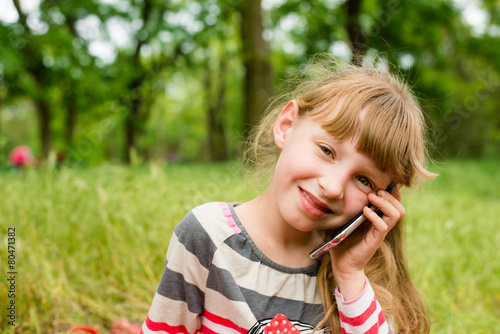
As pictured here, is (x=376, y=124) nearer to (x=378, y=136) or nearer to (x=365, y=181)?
(x=378, y=136)

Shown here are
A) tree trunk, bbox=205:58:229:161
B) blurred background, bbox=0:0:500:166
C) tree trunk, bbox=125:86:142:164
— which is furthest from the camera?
tree trunk, bbox=205:58:229:161

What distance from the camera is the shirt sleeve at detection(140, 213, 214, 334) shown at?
1.39 meters

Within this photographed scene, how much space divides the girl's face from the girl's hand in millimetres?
65

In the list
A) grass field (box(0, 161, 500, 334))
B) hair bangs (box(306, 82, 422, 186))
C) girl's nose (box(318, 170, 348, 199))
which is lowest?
grass field (box(0, 161, 500, 334))

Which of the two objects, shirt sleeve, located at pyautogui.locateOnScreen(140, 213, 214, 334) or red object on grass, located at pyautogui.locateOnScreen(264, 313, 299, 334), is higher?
shirt sleeve, located at pyautogui.locateOnScreen(140, 213, 214, 334)

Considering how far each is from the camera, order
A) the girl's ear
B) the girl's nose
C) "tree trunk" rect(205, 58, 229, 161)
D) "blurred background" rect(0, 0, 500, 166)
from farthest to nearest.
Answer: "tree trunk" rect(205, 58, 229, 161)
"blurred background" rect(0, 0, 500, 166)
the girl's ear
the girl's nose

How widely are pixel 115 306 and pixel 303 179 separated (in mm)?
1532

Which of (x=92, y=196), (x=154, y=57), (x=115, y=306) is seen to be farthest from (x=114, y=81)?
(x=115, y=306)

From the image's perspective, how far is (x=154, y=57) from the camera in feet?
53.6

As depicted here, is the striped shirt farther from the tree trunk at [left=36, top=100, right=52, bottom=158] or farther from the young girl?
the tree trunk at [left=36, top=100, right=52, bottom=158]

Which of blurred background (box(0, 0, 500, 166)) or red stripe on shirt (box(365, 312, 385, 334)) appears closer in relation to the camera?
red stripe on shirt (box(365, 312, 385, 334))

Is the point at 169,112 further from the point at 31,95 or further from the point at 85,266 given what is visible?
the point at 85,266

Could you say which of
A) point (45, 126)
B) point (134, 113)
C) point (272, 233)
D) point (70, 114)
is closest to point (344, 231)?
point (272, 233)

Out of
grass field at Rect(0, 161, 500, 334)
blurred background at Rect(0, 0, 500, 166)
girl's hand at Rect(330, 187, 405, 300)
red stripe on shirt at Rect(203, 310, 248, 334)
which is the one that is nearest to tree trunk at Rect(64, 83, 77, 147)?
blurred background at Rect(0, 0, 500, 166)
